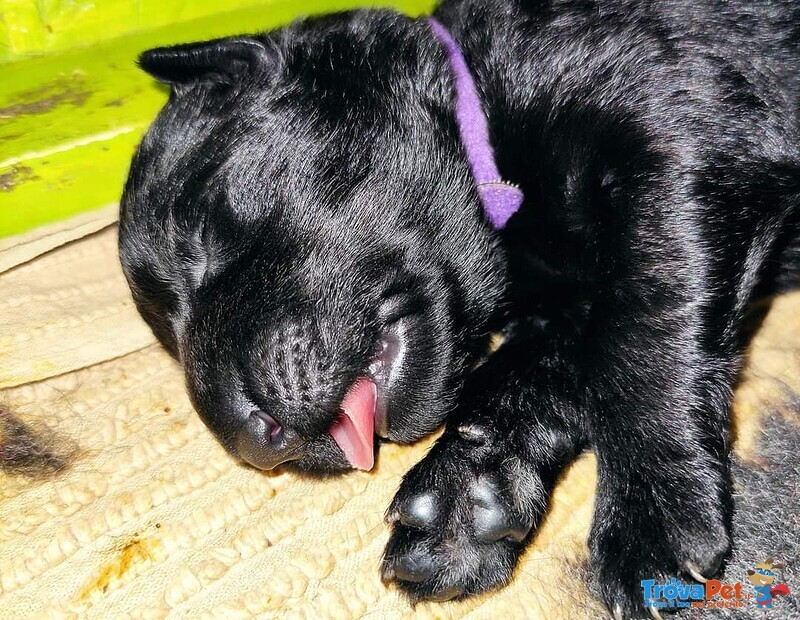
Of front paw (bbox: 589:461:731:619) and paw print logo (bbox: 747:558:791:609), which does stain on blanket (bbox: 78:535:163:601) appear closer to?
front paw (bbox: 589:461:731:619)

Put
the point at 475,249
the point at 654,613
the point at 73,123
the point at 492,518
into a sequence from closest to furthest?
the point at 654,613, the point at 492,518, the point at 475,249, the point at 73,123

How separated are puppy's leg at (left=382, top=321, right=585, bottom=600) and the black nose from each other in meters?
0.24

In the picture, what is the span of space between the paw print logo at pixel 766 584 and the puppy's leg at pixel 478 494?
1.33 feet

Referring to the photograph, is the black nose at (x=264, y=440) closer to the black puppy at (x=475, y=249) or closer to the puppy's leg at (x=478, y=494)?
the black puppy at (x=475, y=249)

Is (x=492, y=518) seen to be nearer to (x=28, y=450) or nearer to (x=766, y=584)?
(x=766, y=584)

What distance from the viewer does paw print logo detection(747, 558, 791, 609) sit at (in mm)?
1442

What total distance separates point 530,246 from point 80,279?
1197mm

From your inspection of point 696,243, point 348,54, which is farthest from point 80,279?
point 696,243

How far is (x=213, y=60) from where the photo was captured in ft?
5.30

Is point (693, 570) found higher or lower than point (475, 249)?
lower

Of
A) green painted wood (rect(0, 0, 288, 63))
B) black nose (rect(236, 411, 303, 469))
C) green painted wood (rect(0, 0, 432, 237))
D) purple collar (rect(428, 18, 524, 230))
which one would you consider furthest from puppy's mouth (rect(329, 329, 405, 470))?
green painted wood (rect(0, 0, 288, 63))

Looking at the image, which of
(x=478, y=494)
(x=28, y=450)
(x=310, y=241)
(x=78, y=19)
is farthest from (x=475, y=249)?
(x=78, y=19)

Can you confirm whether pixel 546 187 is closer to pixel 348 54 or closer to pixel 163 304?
pixel 348 54

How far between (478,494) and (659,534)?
1.09 feet
